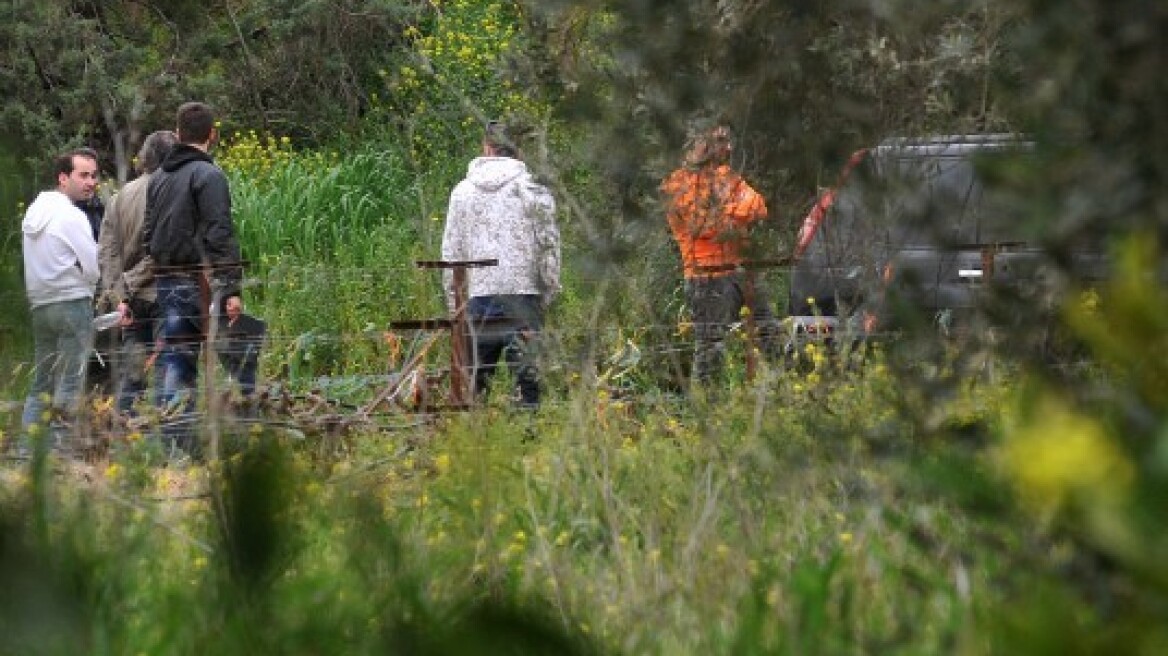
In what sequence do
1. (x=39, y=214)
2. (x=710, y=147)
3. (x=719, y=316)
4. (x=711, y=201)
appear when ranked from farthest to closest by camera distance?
(x=719, y=316)
(x=711, y=201)
(x=710, y=147)
(x=39, y=214)

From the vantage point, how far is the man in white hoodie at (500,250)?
894 centimetres

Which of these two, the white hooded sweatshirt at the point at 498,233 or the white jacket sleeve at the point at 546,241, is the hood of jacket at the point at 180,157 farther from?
the white jacket sleeve at the point at 546,241

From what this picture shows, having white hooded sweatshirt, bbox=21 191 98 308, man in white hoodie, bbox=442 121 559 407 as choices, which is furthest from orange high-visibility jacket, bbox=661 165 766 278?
man in white hoodie, bbox=442 121 559 407

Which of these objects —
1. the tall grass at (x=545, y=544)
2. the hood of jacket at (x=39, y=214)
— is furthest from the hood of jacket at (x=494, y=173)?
the hood of jacket at (x=39, y=214)

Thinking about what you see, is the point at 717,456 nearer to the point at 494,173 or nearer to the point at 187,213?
the point at 494,173

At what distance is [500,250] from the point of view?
937 cm

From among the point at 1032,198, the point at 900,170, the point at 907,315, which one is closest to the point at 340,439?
the point at 900,170

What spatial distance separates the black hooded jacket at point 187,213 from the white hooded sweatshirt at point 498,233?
3.51 feet

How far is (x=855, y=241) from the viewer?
411 cm

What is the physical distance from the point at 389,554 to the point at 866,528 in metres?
2.59

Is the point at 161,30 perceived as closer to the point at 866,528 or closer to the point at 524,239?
the point at 524,239

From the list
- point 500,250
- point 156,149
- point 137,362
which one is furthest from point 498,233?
point 137,362

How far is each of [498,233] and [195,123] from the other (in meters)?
1.51

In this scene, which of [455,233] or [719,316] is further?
[455,233]
